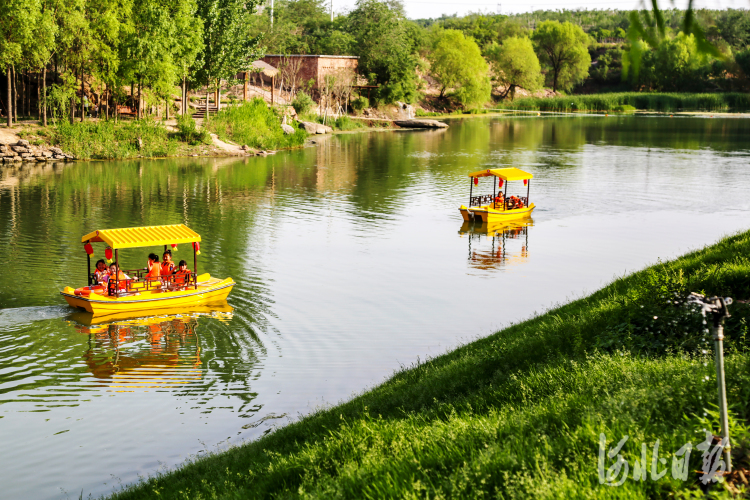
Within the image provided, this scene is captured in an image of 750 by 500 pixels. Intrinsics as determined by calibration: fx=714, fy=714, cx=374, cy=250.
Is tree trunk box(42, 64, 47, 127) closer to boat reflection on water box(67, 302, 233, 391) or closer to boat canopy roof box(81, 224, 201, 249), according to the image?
boat canopy roof box(81, 224, 201, 249)

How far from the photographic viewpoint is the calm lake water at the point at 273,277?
1270 cm

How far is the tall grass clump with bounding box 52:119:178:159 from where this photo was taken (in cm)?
5078

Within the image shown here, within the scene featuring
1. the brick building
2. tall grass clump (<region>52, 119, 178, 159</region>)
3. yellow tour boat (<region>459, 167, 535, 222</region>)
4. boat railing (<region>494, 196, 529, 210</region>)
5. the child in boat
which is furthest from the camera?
the brick building

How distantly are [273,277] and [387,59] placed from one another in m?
80.0

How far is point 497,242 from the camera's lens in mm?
29266

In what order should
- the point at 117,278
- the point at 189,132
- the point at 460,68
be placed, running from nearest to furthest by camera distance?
the point at 117,278
the point at 189,132
the point at 460,68

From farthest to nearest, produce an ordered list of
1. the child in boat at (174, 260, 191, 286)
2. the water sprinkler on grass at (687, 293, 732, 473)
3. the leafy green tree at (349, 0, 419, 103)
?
the leafy green tree at (349, 0, 419, 103) → the child in boat at (174, 260, 191, 286) → the water sprinkler on grass at (687, 293, 732, 473)

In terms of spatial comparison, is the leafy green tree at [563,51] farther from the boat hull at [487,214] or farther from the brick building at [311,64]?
the boat hull at [487,214]

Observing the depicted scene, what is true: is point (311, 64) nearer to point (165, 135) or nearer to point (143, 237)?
point (165, 135)

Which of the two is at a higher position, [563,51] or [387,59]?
[563,51]

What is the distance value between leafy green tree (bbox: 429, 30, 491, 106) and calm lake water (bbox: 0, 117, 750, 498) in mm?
62145

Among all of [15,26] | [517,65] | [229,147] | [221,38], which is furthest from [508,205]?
[517,65]

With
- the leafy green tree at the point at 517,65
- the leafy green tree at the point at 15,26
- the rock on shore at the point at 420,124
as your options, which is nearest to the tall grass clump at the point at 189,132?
the leafy green tree at the point at 15,26

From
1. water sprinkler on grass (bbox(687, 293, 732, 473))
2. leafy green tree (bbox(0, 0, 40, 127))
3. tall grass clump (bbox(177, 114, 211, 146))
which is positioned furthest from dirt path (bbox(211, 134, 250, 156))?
water sprinkler on grass (bbox(687, 293, 732, 473))
